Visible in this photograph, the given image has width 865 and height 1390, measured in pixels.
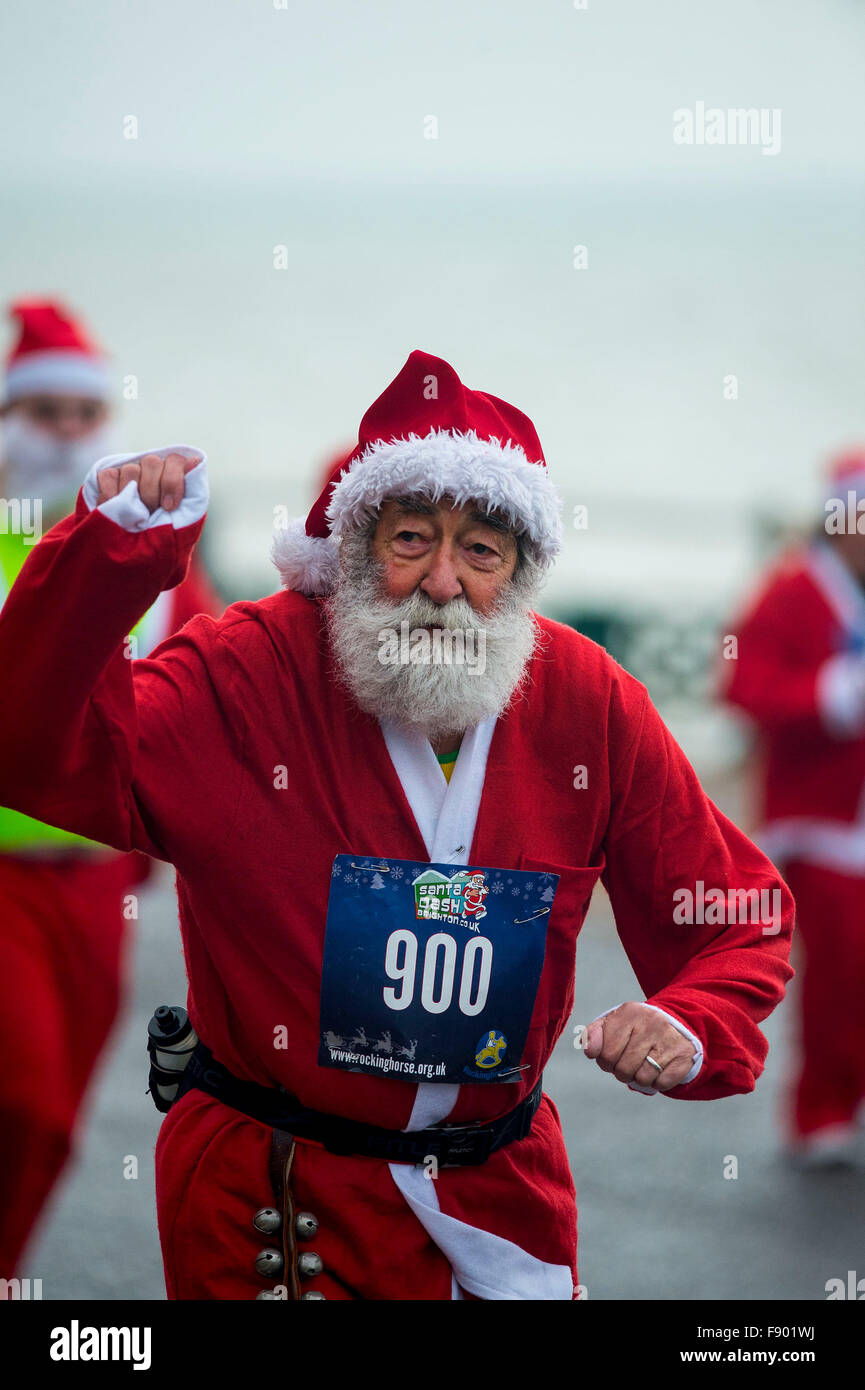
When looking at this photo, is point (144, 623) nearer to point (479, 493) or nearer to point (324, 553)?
point (324, 553)

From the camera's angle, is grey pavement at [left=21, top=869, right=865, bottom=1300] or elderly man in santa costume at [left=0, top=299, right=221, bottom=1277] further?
grey pavement at [left=21, top=869, right=865, bottom=1300]

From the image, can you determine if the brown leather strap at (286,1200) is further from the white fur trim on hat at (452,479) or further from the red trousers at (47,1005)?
the red trousers at (47,1005)

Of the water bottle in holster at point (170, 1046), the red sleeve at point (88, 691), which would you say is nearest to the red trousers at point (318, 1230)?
the water bottle in holster at point (170, 1046)

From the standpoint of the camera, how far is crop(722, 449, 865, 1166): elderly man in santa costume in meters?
6.56

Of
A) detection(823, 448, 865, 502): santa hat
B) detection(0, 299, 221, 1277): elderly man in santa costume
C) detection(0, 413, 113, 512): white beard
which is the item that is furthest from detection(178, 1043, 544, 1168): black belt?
detection(823, 448, 865, 502): santa hat

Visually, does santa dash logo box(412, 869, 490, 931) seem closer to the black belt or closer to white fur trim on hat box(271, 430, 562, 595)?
the black belt

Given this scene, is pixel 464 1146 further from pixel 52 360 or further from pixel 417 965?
pixel 52 360

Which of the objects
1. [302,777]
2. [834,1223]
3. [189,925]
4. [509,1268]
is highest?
[302,777]

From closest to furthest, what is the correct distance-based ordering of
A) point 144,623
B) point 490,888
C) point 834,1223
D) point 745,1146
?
point 490,888 < point 144,623 < point 834,1223 < point 745,1146

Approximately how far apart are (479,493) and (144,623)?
6.72 ft

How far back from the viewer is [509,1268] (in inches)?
123

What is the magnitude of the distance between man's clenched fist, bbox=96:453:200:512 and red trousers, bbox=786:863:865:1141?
14.3ft

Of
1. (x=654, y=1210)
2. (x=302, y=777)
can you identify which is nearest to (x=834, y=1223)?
(x=654, y=1210)

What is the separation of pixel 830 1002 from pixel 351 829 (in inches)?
158
